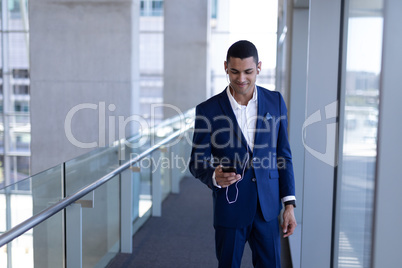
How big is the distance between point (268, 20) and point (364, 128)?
49.7 ft

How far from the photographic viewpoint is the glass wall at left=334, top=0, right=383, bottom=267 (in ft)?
5.01

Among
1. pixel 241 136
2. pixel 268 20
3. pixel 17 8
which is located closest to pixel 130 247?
pixel 241 136

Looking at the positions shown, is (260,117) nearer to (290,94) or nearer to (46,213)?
(46,213)

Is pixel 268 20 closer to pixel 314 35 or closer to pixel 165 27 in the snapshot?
pixel 165 27

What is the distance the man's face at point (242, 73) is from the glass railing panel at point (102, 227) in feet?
4.87

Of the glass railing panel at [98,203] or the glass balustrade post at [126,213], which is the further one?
the glass balustrade post at [126,213]

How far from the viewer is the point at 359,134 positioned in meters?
1.87

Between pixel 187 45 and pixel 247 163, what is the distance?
393 inches

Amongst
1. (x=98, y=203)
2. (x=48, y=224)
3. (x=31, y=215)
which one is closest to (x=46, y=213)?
(x=31, y=215)

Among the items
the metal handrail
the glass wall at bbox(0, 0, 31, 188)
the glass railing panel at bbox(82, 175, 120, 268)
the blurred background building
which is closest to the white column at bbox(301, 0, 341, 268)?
the blurred background building

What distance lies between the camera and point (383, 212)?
4.49ft

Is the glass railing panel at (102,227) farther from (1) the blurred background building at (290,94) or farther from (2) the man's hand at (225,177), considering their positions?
(2) the man's hand at (225,177)

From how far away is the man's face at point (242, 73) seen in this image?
2086 millimetres

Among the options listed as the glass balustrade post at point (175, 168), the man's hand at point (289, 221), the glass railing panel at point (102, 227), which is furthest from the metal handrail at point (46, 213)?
the glass balustrade post at point (175, 168)
